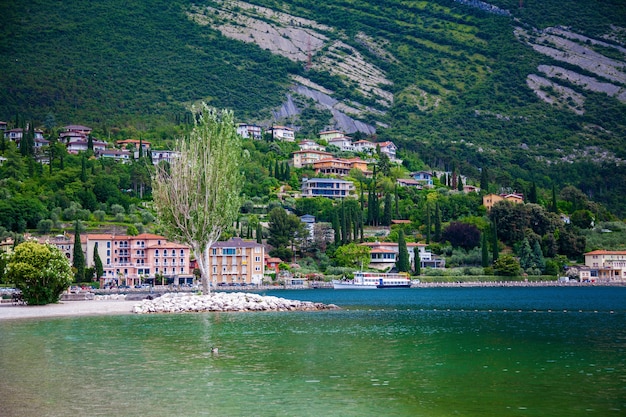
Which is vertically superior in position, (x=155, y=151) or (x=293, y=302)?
(x=155, y=151)

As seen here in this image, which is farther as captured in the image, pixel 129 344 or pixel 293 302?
pixel 293 302

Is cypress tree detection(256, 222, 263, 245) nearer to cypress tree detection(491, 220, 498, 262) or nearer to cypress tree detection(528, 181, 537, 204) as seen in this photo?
cypress tree detection(491, 220, 498, 262)

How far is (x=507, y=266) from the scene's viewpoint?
91562 mm

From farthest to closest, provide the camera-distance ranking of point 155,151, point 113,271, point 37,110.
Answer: point 37,110
point 155,151
point 113,271

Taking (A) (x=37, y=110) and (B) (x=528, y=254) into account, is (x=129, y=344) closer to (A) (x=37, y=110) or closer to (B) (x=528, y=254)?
(B) (x=528, y=254)

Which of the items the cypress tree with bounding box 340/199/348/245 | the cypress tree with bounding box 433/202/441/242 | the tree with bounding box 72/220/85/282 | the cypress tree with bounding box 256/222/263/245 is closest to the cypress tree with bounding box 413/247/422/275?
the cypress tree with bounding box 433/202/441/242

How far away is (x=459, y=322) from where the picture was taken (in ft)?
127

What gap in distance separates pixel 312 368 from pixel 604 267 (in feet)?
265

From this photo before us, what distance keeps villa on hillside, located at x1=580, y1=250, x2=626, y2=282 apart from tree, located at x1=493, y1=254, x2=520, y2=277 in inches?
354

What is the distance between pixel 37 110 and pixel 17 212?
78769 mm

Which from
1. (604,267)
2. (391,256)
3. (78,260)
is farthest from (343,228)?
(78,260)

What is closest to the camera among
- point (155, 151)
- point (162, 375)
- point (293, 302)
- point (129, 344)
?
point (162, 375)

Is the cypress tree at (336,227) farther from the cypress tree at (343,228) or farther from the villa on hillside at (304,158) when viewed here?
the villa on hillside at (304,158)

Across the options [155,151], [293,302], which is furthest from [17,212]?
[293,302]
